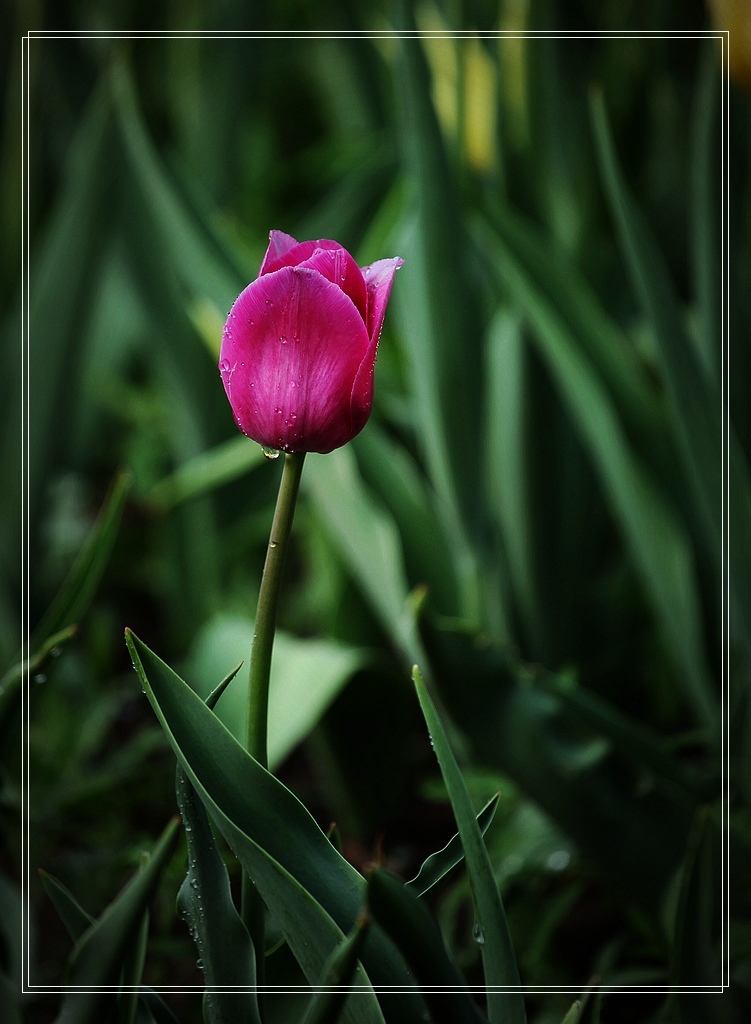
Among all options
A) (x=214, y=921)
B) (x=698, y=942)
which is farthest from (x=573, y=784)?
(x=214, y=921)

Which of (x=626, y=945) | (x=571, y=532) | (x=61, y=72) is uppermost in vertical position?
(x=61, y=72)

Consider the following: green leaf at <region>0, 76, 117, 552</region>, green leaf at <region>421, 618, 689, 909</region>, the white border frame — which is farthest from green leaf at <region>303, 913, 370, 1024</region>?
green leaf at <region>0, 76, 117, 552</region>

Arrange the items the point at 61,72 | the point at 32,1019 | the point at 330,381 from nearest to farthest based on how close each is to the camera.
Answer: the point at 330,381
the point at 32,1019
the point at 61,72

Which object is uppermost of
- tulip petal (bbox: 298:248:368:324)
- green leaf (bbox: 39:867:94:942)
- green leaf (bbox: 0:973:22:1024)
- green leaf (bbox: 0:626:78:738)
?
tulip petal (bbox: 298:248:368:324)

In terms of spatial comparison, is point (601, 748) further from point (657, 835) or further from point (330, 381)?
point (330, 381)

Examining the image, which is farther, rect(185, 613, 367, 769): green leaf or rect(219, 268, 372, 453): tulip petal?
rect(185, 613, 367, 769): green leaf

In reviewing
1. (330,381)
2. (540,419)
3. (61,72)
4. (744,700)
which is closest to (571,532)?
(540,419)

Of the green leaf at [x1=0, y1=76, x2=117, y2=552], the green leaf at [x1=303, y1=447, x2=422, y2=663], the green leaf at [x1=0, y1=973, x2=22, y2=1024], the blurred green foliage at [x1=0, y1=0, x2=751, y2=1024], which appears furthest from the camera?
the green leaf at [x1=0, y1=76, x2=117, y2=552]

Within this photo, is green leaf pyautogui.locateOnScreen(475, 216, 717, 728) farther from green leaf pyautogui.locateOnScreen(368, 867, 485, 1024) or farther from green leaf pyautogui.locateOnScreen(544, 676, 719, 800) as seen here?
green leaf pyautogui.locateOnScreen(368, 867, 485, 1024)
